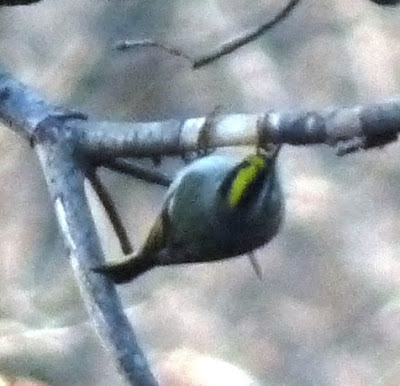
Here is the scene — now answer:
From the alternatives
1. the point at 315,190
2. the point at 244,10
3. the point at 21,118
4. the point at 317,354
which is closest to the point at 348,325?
the point at 317,354

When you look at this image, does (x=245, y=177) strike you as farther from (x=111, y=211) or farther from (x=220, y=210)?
(x=111, y=211)

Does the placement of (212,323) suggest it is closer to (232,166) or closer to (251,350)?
(251,350)

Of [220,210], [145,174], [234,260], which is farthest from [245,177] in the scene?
[234,260]

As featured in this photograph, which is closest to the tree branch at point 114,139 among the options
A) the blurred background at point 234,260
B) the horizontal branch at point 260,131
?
the horizontal branch at point 260,131

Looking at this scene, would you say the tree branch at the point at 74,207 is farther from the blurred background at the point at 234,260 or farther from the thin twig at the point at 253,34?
the blurred background at the point at 234,260

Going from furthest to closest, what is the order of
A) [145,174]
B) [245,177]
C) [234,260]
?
[234,260] < [145,174] < [245,177]

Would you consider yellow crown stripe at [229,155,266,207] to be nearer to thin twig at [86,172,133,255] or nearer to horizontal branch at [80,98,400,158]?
horizontal branch at [80,98,400,158]

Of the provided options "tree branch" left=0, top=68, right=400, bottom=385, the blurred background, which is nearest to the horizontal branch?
"tree branch" left=0, top=68, right=400, bottom=385

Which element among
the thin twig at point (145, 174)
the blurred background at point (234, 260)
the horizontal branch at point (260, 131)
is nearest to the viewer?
the horizontal branch at point (260, 131)
